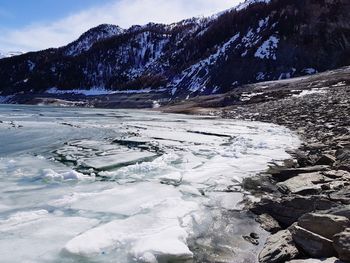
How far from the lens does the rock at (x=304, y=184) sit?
9555 mm

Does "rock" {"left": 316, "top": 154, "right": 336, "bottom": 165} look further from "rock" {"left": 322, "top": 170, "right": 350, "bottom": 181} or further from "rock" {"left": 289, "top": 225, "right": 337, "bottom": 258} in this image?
"rock" {"left": 289, "top": 225, "right": 337, "bottom": 258}

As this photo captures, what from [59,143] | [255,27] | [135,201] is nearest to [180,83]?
[255,27]

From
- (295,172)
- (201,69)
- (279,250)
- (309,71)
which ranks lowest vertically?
(295,172)

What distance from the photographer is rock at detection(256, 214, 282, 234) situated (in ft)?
26.7

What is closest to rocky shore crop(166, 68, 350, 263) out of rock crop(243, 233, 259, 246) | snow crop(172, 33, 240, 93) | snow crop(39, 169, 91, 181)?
rock crop(243, 233, 259, 246)

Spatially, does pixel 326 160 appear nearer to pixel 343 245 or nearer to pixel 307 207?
pixel 307 207

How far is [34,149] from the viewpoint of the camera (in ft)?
60.3

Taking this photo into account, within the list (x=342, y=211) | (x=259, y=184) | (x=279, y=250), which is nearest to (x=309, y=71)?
(x=259, y=184)

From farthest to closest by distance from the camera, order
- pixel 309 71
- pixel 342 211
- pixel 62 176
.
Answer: pixel 309 71 < pixel 62 176 < pixel 342 211

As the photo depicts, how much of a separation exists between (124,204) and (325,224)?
464 centimetres

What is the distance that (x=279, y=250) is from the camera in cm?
659

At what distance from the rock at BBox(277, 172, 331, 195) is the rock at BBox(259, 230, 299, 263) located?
97.8 inches

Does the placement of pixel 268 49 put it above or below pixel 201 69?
above

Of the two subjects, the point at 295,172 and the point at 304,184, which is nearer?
the point at 304,184
